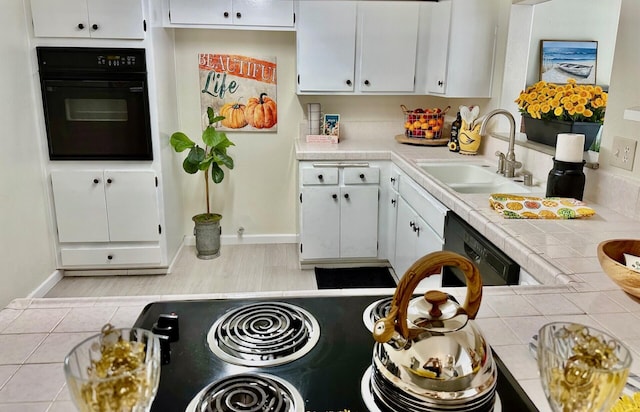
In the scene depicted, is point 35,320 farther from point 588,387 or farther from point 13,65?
point 13,65

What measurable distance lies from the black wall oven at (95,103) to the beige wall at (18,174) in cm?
12

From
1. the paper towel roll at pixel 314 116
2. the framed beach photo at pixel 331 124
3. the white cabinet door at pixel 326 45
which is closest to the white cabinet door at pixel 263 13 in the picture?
the white cabinet door at pixel 326 45

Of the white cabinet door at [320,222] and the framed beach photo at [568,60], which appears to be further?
the white cabinet door at [320,222]

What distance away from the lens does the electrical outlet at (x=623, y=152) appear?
2.00 meters

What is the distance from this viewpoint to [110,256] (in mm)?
3580

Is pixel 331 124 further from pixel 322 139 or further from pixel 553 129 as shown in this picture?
pixel 553 129

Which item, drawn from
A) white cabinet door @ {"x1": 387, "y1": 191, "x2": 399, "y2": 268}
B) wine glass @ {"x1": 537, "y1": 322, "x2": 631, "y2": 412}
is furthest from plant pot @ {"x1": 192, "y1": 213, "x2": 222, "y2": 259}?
wine glass @ {"x1": 537, "y1": 322, "x2": 631, "y2": 412}

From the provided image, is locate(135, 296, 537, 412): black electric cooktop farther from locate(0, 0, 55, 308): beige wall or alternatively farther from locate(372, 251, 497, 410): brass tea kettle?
locate(0, 0, 55, 308): beige wall

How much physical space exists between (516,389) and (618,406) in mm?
154

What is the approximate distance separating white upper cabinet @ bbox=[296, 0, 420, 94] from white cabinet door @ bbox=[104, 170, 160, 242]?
1348mm

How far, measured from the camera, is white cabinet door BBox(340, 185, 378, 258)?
11.9ft

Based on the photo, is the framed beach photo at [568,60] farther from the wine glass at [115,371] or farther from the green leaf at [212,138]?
the wine glass at [115,371]

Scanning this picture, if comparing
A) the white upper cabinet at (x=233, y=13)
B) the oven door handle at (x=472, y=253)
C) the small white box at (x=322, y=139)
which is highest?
the white upper cabinet at (x=233, y=13)

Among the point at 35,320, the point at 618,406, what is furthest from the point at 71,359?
the point at 618,406
